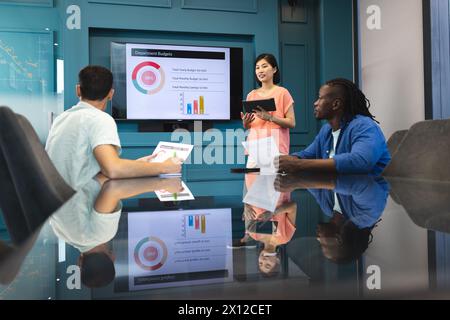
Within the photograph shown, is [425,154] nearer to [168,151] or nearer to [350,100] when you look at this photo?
[350,100]

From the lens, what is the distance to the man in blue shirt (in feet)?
5.10

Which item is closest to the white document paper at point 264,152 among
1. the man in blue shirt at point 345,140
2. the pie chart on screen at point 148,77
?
the man in blue shirt at point 345,140

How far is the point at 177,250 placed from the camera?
0.34 m

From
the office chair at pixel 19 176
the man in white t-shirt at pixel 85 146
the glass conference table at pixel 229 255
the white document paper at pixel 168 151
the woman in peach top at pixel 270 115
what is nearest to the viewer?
the glass conference table at pixel 229 255

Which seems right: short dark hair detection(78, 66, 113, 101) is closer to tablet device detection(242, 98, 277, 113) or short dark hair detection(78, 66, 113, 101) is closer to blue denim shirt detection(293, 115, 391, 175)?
blue denim shirt detection(293, 115, 391, 175)

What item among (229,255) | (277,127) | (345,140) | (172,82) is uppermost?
(172,82)

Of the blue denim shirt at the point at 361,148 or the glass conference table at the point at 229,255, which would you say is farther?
the blue denim shirt at the point at 361,148

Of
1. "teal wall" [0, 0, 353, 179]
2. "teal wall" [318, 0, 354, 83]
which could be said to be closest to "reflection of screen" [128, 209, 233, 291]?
"teal wall" [0, 0, 353, 179]

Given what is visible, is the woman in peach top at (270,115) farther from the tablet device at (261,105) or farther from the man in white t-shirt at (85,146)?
the man in white t-shirt at (85,146)

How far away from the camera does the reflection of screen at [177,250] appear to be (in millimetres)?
257

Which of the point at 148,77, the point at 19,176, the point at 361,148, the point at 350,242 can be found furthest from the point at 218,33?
the point at 350,242

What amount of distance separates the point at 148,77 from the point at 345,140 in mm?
2498

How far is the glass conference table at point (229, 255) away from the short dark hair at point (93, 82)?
1103 mm

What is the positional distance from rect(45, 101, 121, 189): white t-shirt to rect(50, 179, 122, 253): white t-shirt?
80cm
